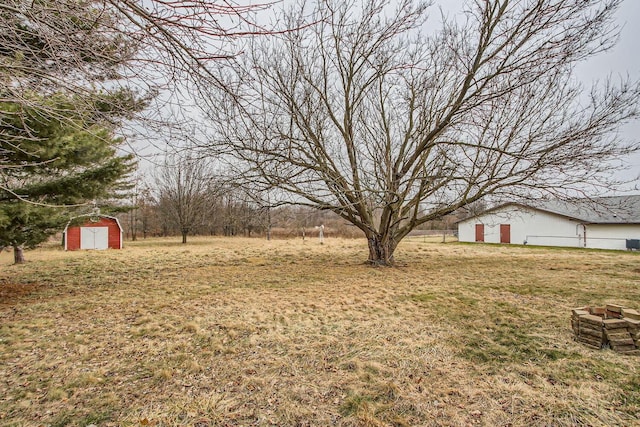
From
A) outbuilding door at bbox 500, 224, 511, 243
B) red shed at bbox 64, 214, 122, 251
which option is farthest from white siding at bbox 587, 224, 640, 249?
red shed at bbox 64, 214, 122, 251

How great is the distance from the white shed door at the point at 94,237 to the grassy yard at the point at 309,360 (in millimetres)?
→ 15174

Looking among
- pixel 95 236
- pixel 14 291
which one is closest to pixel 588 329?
pixel 14 291

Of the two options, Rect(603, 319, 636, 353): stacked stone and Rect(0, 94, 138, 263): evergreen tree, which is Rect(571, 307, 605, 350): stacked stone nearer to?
Rect(603, 319, 636, 353): stacked stone

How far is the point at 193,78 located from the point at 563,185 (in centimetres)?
880

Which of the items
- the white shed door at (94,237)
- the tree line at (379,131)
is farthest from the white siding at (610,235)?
the white shed door at (94,237)

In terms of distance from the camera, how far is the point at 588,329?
11.0ft

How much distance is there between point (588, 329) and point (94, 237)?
75.9 ft

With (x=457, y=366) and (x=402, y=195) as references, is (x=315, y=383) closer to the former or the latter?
(x=457, y=366)

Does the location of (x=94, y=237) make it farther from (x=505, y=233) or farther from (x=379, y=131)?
(x=505, y=233)

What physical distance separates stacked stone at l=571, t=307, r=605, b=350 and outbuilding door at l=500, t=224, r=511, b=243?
22374 millimetres

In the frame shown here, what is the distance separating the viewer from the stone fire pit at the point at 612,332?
3164mm

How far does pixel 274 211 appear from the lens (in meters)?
9.95

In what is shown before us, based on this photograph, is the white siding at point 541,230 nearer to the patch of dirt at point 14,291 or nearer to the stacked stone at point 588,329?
the stacked stone at point 588,329

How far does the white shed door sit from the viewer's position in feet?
61.8
